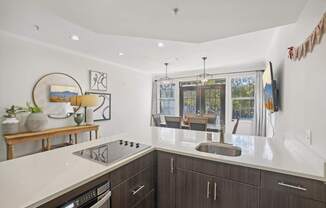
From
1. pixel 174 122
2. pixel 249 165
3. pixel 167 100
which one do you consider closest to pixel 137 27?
pixel 249 165

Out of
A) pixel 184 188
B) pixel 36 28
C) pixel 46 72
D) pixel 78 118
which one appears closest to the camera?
pixel 184 188

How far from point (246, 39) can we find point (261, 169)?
2.69 m

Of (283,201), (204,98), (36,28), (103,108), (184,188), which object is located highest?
(36,28)

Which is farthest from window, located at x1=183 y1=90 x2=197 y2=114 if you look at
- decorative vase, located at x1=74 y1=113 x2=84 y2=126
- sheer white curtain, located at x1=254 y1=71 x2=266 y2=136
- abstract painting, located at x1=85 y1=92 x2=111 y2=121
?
decorative vase, located at x1=74 y1=113 x2=84 y2=126

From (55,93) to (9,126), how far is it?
3.29ft

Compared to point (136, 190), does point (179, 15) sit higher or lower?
higher

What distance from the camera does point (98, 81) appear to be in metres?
4.27

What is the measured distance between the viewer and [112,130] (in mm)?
4742

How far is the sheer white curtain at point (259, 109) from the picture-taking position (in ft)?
14.9

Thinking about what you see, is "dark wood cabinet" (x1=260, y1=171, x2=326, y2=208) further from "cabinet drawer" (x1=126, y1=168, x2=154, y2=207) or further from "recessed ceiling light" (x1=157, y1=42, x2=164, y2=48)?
"recessed ceiling light" (x1=157, y1=42, x2=164, y2=48)

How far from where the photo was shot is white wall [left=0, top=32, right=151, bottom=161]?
270cm

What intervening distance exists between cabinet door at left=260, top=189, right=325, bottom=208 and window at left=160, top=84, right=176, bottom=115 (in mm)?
5186

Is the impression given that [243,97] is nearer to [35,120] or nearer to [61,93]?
[61,93]

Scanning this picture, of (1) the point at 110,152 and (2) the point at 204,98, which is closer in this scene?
(1) the point at 110,152
